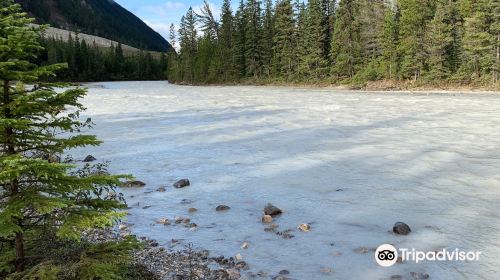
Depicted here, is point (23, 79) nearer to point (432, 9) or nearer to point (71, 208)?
point (71, 208)

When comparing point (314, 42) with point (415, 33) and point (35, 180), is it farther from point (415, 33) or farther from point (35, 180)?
point (35, 180)

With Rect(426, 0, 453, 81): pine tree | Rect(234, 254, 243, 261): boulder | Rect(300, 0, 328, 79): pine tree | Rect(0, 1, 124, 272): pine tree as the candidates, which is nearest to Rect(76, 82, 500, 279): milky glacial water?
Rect(234, 254, 243, 261): boulder

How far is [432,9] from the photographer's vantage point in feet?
175

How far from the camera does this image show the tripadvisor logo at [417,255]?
6422 millimetres

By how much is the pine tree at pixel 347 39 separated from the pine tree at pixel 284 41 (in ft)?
30.6

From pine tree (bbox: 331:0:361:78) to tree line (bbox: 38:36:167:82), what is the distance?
80.0 metres

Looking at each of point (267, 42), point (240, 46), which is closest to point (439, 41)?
point (267, 42)

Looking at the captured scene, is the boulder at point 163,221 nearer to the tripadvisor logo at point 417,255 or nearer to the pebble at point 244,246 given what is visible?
the pebble at point 244,246

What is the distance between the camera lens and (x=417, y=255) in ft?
21.5

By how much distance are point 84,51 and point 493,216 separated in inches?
5516

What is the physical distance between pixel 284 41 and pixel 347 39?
558 inches

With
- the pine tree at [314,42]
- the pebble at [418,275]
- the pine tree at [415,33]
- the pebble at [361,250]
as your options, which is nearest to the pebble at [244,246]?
the pebble at [361,250]

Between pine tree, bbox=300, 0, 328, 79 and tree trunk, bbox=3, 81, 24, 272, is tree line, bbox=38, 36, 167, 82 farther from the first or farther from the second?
tree trunk, bbox=3, 81, 24, 272

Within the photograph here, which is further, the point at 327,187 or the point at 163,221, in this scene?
the point at 327,187
